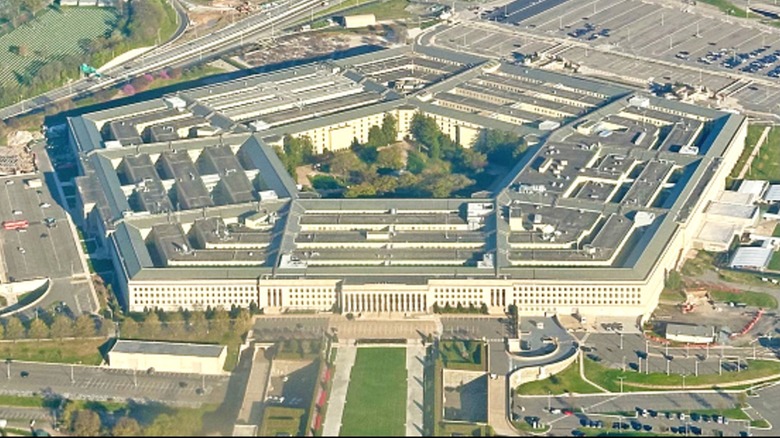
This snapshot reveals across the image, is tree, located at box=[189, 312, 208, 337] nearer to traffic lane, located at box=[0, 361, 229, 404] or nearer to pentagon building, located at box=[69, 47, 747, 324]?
pentagon building, located at box=[69, 47, 747, 324]

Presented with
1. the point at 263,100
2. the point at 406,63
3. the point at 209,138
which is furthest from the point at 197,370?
the point at 406,63

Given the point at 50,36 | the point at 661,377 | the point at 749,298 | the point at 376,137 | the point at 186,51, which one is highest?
the point at 50,36

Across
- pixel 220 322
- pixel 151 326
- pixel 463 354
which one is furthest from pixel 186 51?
pixel 463 354

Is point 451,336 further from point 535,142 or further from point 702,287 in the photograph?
point 535,142

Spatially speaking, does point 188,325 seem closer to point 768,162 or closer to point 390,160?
→ point 390,160

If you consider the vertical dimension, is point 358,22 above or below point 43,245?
below

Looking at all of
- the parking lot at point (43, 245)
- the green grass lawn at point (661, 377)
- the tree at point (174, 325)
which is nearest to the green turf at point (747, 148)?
the green grass lawn at point (661, 377)

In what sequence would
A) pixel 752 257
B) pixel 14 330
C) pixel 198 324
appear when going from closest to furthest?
pixel 198 324, pixel 14 330, pixel 752 257
